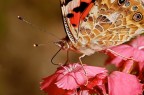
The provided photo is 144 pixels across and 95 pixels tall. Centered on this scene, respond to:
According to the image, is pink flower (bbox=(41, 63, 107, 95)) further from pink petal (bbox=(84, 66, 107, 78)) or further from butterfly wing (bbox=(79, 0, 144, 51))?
butterfly wing (bbox=(79, 0, 144, 51))

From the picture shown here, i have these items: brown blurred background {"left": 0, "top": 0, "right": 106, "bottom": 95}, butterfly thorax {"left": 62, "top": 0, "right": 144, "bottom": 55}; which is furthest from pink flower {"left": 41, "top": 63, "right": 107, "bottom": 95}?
brown blurred background {"left": 0, "top": 0, "right": 106, "bottom": 95}

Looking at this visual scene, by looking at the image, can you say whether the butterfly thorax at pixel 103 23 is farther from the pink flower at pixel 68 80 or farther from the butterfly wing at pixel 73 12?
the pink flower at pixel 68 80

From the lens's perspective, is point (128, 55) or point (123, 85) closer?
point (123, 85)

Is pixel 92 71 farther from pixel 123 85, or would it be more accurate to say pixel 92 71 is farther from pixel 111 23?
pixel 111 23

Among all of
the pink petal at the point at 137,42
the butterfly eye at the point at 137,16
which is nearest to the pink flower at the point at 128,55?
the pink petal at the point at 137,42

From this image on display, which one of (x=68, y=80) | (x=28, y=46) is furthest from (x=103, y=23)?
(x=28, y=46)

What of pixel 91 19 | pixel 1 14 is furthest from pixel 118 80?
pixel 1 14
